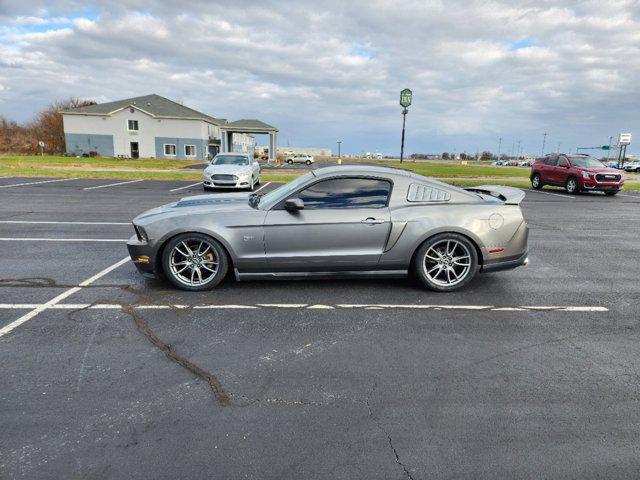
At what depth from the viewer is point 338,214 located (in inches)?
195

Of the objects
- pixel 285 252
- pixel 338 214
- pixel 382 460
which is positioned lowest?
pixel 382 460

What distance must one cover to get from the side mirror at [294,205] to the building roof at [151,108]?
170ft

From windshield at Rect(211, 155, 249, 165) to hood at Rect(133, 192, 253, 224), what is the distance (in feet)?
43.6

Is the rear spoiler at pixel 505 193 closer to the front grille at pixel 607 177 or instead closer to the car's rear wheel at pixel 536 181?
the front grille at pixel 607 177

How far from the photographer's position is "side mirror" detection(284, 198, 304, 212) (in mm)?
4840

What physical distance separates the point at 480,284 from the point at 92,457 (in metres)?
4.64

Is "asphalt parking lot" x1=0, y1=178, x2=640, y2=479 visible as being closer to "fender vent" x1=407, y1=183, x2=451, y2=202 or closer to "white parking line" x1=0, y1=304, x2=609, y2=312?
"white parking line" x1=0, y1=304, x2=609, y2=312

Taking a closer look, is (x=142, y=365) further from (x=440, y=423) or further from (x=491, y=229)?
(x=491, y=229)

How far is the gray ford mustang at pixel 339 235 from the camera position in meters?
4.91

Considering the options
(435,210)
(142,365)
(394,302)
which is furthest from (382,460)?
(435,210)

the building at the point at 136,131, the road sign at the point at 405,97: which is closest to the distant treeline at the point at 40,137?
the building at the point at 136,131

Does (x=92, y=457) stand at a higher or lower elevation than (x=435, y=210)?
lower

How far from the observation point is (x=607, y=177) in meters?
18.4

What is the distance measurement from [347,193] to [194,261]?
1.99 m
